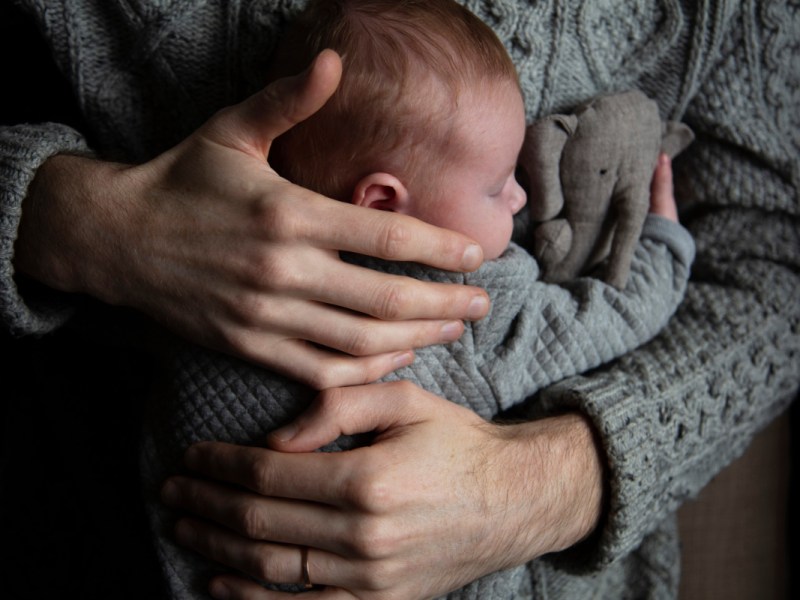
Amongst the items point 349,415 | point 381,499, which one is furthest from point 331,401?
point 381,499

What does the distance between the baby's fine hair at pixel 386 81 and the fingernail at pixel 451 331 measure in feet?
0.67

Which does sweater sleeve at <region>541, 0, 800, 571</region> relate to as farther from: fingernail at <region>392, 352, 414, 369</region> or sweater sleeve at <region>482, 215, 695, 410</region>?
fingernail at <region>392, 352, 414, 369</region>

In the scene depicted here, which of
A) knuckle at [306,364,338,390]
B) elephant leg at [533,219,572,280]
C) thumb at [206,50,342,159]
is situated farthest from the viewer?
elephant leg at [533,219,572,280]

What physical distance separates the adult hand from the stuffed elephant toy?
330 mm

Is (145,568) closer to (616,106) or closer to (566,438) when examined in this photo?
(566,438)

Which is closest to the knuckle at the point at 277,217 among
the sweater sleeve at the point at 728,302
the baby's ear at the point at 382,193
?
the baby's ear at the point at 382,193

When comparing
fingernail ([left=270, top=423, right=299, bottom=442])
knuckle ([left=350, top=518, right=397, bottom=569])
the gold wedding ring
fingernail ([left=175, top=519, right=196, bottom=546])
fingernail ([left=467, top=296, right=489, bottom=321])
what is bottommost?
fingernail ([left=175, top=519, right=196, bottom=546])

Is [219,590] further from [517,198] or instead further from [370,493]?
[517,198]

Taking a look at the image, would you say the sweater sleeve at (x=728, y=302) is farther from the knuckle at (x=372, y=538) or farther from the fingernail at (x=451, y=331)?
the knuckle at (x=372, y=538)

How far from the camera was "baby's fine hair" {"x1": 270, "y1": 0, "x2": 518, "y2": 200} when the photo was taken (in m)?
0.90

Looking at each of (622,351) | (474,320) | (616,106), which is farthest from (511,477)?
(616,106)

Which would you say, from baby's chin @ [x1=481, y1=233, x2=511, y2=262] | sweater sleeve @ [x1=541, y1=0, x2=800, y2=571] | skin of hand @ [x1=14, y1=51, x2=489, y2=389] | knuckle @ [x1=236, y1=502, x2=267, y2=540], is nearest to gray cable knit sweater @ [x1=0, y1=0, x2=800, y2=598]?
sweater sleeve @ [x1=541, y1=0, x2=800, y2=571]

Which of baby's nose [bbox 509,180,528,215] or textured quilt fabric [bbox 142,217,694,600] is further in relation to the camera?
baby's nose [bbox 509,180,528,215]

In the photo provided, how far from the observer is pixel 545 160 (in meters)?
1.08
